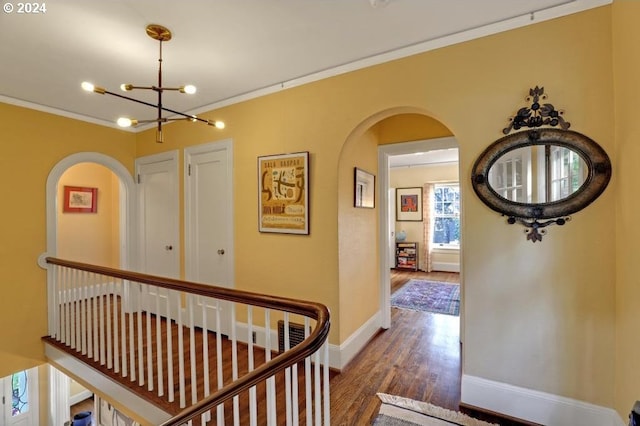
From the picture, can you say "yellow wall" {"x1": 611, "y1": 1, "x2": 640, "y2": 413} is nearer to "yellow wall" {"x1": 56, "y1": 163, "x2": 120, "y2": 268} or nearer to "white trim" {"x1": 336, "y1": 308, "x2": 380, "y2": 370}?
"white trim" {"x1": 336, "y1": 308, "x2": 380, "y2": 370}

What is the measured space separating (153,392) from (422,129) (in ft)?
11.5

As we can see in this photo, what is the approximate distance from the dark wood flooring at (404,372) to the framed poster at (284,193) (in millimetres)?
1342

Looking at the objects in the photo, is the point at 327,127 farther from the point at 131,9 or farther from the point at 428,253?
the point at 428,253

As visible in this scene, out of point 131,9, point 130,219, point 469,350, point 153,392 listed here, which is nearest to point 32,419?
point 130,219

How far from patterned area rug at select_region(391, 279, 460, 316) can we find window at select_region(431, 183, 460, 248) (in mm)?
1568

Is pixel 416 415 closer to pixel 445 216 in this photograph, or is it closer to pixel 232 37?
pixel 232 37

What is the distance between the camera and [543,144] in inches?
72.0

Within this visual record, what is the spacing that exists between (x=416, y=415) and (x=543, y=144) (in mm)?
2004

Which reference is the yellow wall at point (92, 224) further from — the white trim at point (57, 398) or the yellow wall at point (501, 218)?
the yellow wall at point (501, 218)

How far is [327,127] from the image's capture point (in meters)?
2.59

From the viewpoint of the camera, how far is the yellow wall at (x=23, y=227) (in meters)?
3.02

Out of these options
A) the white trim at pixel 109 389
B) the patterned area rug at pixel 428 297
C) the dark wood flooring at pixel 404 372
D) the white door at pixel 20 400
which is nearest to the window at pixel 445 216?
the patterned area rug at pixel 428 297

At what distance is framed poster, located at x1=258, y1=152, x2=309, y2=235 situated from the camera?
270 centimetres

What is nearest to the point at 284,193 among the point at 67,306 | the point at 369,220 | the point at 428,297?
the point at 369,220
